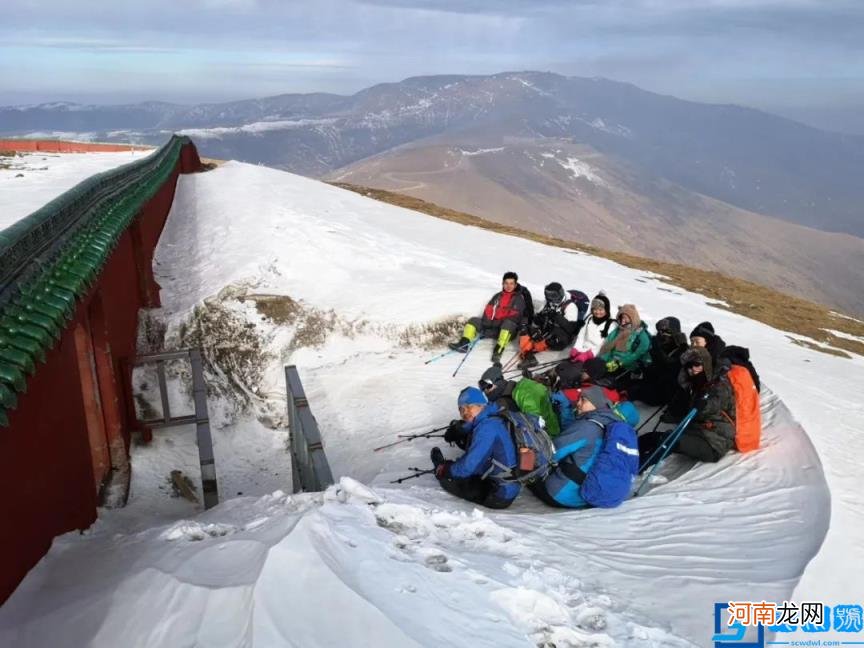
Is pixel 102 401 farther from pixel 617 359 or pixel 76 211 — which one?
pixel 617 359

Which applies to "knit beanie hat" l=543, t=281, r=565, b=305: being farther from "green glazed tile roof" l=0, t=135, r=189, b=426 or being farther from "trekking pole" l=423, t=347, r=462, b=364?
"green glazed tile roof" l=0, t=135, r=189, b=426

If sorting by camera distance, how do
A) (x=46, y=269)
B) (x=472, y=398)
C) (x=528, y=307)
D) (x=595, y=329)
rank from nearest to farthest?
(x=46, y=269)
(x=472, y=398)
(x=595, y=329)
(x=528, y=307)

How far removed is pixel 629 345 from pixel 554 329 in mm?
1684

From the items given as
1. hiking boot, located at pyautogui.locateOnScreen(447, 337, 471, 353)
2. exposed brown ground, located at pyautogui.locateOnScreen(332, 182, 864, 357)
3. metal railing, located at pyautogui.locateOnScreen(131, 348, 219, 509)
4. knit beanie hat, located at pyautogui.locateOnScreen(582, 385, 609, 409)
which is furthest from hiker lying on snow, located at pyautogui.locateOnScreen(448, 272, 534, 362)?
exposed brown ground, located at pyautogui.locateOnScreen(332, 182, 864, 357)

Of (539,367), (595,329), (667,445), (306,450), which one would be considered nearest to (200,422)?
(306,450)

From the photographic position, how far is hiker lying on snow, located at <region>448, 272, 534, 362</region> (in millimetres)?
10703

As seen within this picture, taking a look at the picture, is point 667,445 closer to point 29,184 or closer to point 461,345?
point 461,345

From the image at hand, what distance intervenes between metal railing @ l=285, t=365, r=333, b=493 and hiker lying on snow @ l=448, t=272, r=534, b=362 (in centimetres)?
404

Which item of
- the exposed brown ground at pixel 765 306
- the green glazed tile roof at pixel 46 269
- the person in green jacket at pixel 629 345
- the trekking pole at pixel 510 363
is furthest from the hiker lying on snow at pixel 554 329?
the green glazed tile roof at pixel 46 269

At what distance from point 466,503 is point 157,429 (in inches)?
186

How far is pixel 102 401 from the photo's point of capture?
693 cm

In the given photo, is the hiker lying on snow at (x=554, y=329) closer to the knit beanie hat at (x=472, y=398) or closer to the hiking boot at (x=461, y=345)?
the hiking boot at (x=461, y=345)

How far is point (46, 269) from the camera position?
14.0 ft

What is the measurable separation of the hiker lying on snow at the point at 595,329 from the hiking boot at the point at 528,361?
88 cm
